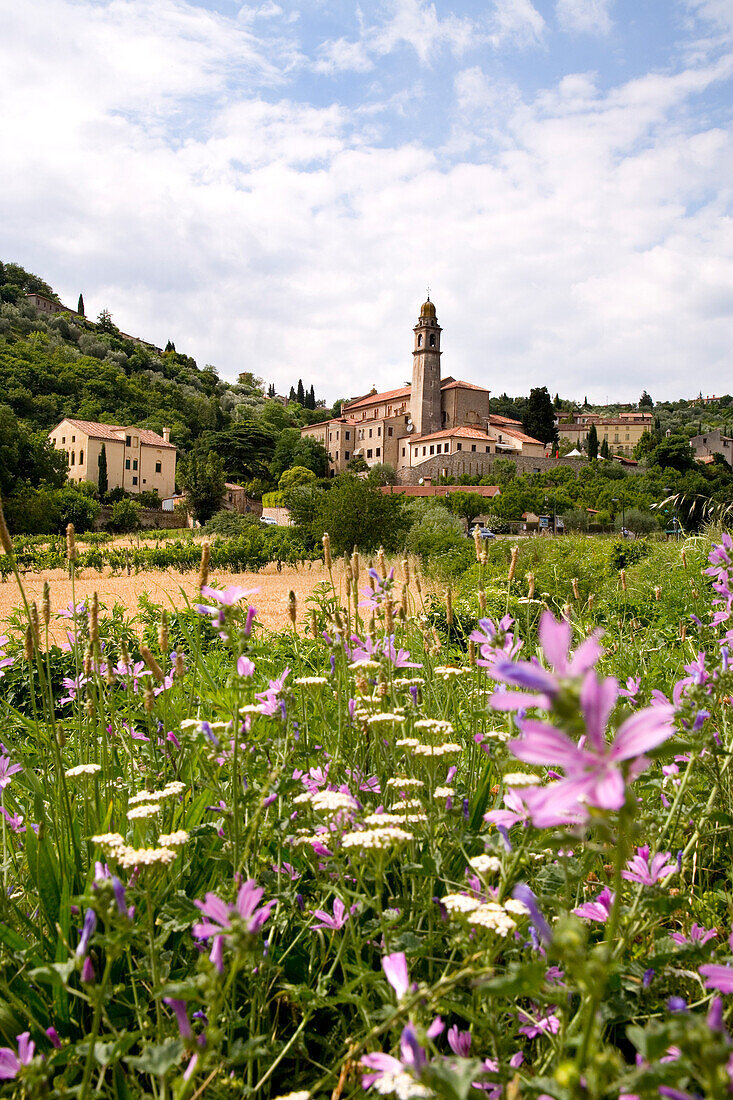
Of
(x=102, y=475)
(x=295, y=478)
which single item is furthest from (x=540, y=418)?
(x=102, y=475)

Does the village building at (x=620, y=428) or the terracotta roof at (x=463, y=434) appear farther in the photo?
the village building at (x=620, y=428)

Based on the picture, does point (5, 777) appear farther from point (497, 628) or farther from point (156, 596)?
point (156, 596)

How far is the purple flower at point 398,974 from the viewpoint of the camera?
2.56 feet

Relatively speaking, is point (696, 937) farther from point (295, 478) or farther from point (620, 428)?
point (620, 428)

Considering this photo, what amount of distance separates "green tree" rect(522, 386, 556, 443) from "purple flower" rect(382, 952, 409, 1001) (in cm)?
7073

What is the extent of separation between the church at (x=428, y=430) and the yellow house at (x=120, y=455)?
18.7m

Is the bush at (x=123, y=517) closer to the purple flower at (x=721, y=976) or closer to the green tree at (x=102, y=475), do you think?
the green tree at (x=102, y=475)

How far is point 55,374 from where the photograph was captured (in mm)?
64812

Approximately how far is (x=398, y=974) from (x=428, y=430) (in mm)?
65138

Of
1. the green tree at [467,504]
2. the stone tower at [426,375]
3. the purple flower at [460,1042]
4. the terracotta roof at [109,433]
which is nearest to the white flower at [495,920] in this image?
the purple flower at [460,1042]

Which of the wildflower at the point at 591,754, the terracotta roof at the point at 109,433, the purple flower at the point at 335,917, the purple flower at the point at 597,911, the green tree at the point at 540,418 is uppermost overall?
the green tree at the point at 540,418

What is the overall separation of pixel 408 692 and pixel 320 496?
2227 centimetres

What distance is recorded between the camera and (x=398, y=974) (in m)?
0.80

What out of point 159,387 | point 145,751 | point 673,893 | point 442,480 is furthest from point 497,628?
point 159,387
